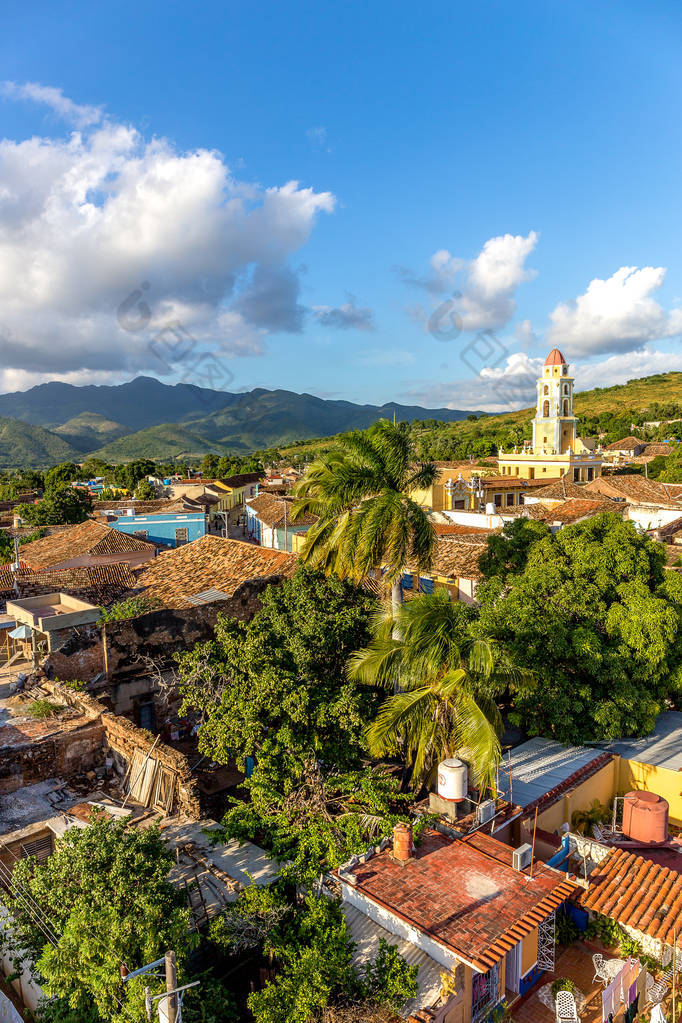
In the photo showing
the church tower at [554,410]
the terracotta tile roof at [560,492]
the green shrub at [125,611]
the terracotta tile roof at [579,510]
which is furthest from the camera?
the church tower at [554,410]

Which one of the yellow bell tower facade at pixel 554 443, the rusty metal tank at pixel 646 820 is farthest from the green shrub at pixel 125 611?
the yellow bell tower facade at pixel 554 443

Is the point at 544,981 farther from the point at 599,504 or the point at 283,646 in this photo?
the point at 599,504

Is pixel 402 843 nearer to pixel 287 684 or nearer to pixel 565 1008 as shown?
pixel 565 1008

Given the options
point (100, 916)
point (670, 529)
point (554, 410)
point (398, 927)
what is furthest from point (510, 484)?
point (100, 916)

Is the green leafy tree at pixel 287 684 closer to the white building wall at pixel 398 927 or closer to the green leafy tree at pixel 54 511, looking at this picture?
the white building wall at pixel 398 927

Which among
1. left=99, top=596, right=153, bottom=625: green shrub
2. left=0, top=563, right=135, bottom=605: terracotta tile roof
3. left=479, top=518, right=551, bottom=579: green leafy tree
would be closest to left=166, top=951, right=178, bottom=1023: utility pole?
left=99, top=596, right=153, bottom=625: green shrub

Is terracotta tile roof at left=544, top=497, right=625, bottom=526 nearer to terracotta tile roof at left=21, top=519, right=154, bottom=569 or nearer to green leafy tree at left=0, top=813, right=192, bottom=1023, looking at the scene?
terracotta tile roof at left=21, top=519, right=154, bottom=569

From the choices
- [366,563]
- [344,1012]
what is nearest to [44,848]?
[344,1012]
